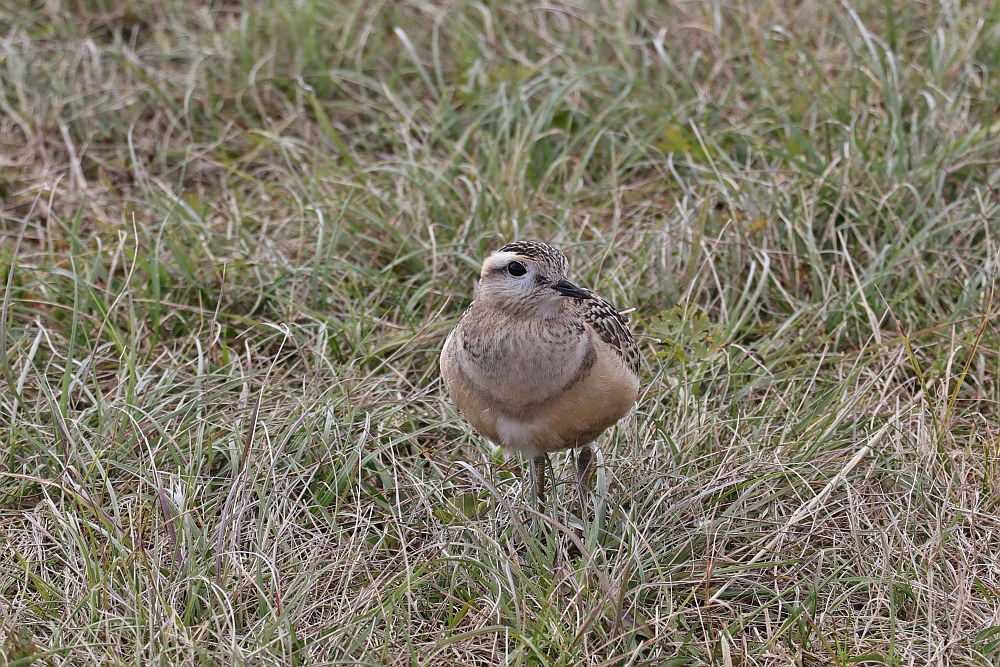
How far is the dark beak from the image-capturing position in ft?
12.4

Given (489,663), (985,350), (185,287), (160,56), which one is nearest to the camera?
(489,663)

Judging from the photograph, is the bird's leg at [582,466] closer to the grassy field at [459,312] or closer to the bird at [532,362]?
the grassy field at [459,312]

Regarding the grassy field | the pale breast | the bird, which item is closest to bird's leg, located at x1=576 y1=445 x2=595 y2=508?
the grassy field

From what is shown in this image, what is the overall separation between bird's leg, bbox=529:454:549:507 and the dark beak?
676 millimetres

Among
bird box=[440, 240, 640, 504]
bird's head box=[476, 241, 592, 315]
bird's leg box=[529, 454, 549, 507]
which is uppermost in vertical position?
bird's head box=[476, 241, 592, 315]

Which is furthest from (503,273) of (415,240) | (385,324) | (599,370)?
(415,240)

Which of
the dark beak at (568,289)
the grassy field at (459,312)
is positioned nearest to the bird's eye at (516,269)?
the dark beak at (568,289)

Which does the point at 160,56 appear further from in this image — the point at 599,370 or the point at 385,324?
the point at 599,370

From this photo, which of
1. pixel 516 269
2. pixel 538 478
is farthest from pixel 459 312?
pixel 516 269

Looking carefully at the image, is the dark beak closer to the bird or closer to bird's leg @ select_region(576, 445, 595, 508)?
the bird

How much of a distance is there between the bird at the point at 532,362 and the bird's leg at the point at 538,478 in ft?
1.05

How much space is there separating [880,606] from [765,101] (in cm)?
315

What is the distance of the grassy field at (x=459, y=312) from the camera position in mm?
3826

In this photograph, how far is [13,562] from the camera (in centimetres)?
400
